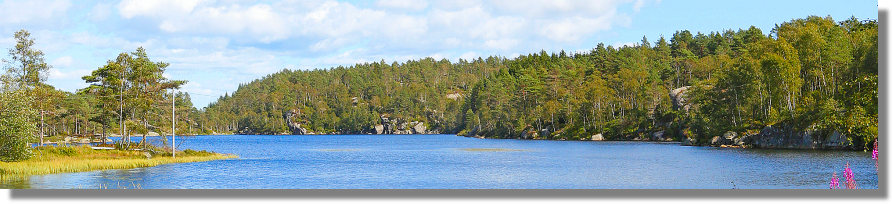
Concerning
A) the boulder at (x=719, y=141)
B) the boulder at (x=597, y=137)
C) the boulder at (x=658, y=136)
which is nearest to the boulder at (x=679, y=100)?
the boulder at (x=658, y=136)

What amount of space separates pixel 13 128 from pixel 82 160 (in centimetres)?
1144

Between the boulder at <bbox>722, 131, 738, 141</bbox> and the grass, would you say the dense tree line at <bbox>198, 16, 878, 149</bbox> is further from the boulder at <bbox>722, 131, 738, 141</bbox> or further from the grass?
the grass

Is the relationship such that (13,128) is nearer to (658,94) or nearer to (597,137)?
(597,137)

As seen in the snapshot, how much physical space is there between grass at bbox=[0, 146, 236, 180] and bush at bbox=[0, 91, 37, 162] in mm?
1245

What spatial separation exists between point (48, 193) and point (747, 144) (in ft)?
243

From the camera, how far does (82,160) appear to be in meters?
49.1

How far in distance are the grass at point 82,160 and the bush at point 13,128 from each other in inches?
49.0

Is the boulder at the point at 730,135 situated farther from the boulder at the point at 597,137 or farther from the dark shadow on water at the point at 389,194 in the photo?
the dark shadow on water at the point at 389,194

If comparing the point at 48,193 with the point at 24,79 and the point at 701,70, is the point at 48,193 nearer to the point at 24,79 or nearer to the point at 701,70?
the point at 24,79

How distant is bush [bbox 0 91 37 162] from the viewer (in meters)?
38.1

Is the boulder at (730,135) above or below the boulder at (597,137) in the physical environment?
above

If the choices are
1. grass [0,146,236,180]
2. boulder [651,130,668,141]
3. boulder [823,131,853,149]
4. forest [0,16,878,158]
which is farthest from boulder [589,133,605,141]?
grass [0,146,236,180]

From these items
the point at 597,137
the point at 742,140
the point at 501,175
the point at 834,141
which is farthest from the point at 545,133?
the point at 501,175

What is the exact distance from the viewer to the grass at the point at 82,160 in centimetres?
4130
